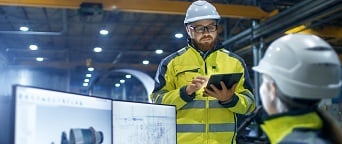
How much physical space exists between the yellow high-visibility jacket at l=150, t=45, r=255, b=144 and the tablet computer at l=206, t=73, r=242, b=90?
0.11 meters

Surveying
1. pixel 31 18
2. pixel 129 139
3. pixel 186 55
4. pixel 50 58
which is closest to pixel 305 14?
pixel 186 55

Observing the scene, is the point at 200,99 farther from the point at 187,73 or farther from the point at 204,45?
the point at 204,45

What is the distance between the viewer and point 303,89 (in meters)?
1.14

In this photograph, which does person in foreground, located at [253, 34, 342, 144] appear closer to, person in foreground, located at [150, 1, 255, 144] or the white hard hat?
person in foreground, located at [150, 1, 255, 144]

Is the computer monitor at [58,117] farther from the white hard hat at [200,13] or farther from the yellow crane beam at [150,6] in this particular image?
the yellow crane beam at [150,6]

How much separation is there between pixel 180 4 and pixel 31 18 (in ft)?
13.7

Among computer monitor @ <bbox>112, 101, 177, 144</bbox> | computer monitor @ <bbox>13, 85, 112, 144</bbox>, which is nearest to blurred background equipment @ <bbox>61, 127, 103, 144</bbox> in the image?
computer monitor @ <bbox>13, 85, 112, 144</bbox>

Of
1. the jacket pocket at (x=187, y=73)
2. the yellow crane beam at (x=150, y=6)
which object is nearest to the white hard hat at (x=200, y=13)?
the jacket pocket at (x=187, y=73)

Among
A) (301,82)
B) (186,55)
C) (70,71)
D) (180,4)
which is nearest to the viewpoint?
Answer: (301,82)

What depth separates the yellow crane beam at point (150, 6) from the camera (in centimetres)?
627

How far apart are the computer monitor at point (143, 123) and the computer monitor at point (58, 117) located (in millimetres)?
80

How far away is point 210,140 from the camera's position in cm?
211

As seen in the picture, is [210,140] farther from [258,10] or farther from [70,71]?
[70,71]

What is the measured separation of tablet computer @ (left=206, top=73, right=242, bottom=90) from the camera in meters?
1.91
